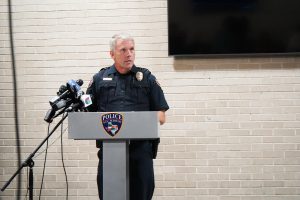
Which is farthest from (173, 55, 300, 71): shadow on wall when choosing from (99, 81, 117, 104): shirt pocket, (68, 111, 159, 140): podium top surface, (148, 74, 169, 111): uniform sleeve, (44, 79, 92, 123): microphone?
(68, 111, 159, 140): podium top surface

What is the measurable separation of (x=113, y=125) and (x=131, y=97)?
64 cm

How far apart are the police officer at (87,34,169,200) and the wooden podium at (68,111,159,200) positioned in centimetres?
53

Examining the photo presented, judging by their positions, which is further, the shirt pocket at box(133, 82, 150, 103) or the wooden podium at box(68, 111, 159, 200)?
the shirt pocket at box(133, 82, 150, 103)

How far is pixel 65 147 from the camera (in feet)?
11.8

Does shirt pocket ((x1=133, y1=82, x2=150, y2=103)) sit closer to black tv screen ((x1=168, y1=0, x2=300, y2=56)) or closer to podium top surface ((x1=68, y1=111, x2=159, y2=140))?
podium top surface ((x1=68, y1=111, x2=159, y2=140))

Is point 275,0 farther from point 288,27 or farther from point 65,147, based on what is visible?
point 65,147

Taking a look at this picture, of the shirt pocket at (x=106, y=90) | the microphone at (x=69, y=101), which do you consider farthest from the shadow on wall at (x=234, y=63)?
the microphone at (x=69, y=101)

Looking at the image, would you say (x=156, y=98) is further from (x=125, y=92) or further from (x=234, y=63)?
(x=234, y=63)

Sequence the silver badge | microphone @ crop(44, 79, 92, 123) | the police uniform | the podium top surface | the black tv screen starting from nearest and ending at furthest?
the podium top surface < microphone @ crop(44, 79, 92, 123) < the police uniform < the silver badge < the black tv screen

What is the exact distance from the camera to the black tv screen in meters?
3.34

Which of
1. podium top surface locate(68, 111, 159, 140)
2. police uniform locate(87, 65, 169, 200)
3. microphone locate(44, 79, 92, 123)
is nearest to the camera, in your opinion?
podium top surface locate(68, 111, 159, 140)

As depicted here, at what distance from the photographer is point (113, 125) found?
5.54ft

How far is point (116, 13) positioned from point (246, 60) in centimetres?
130

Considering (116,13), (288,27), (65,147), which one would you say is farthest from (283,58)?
(65,147)
